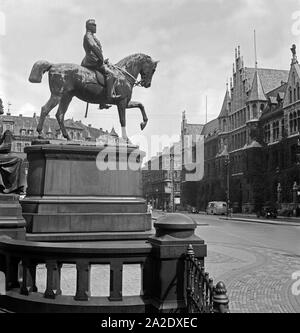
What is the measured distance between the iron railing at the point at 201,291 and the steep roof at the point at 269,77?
69.6 m

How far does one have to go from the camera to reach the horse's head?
45.3 ft

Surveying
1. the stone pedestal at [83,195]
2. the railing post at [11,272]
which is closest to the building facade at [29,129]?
the stone pedestal at [83,195]

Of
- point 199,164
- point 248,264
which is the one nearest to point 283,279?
point 248,264

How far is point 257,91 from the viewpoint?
70.8m

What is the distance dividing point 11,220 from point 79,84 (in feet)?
15.5

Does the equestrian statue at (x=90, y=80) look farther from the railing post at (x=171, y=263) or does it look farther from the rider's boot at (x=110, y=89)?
the railing post at (x=171, y=263)

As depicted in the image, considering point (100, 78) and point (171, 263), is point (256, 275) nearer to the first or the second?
point (171, 263)

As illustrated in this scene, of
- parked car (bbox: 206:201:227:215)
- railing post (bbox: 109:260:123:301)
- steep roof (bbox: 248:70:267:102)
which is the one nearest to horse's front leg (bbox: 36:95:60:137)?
railing post (bbox: 109:260:123:301)

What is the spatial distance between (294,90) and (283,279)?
2073 inches

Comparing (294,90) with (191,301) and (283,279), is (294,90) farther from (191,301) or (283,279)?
(191,301)

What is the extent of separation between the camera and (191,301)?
19.1ft

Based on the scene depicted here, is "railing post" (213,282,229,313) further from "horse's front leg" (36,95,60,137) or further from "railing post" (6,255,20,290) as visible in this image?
"horse's front leg" (36,95,60,137)

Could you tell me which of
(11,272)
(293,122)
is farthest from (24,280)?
(293,122)

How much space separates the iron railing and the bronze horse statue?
7485mm
